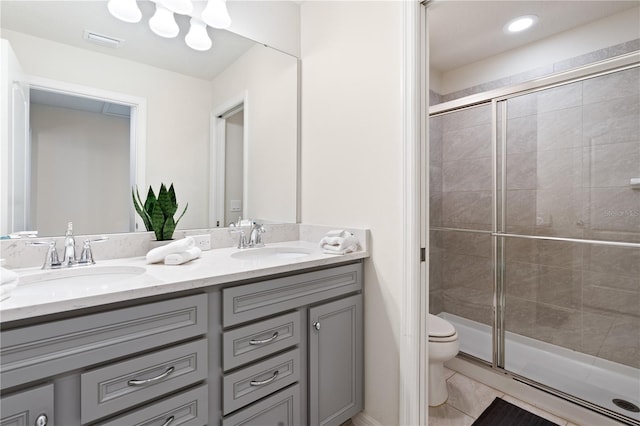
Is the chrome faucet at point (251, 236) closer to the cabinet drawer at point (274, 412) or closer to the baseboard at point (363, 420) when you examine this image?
the cabinet drawer at point (274, 412)

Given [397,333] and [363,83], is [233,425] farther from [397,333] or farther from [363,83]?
[363,83]

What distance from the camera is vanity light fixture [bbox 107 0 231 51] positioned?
1.35m

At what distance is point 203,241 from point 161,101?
0.70 metres

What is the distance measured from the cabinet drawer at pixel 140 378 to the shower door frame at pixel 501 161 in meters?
Result: 1.79

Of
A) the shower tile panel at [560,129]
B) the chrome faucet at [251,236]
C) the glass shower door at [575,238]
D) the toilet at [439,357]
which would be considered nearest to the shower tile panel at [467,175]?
the glass shower door at [575,238]

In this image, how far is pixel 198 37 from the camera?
1.60 metres

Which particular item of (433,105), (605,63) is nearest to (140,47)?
(433,105)

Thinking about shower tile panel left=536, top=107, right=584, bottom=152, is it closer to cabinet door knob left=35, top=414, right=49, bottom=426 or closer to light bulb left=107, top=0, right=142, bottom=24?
light bulb left=107, top=0, right=142, bottom=24

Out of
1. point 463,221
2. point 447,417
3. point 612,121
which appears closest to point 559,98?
point 612,121

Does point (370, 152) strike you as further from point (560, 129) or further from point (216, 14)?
point (560, 129)

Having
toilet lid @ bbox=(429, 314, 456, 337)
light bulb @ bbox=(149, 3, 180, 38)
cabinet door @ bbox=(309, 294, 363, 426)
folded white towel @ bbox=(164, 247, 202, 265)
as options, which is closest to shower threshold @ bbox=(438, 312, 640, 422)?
toilet lid @ bbox=(429, 314, 456, 337)

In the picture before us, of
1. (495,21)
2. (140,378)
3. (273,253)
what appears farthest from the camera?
(495,21)

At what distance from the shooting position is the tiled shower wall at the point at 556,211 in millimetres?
1933

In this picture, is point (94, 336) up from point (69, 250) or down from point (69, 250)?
down
